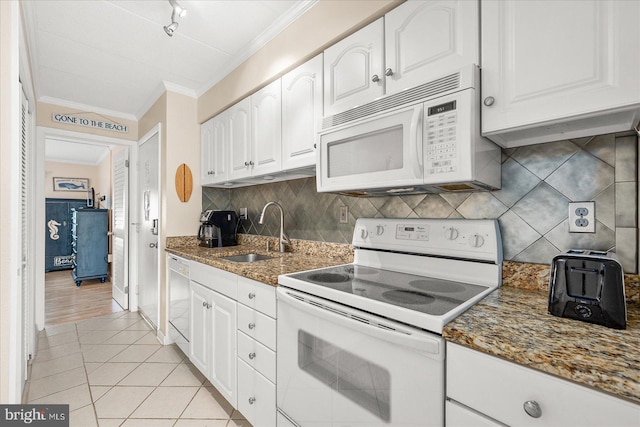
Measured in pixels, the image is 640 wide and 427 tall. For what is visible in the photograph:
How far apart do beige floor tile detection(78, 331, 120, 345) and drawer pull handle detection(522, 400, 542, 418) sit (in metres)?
3.33

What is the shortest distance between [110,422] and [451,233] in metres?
2.14

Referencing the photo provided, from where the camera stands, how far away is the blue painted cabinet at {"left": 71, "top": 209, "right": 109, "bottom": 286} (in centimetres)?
494

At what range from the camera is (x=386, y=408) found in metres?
0.95

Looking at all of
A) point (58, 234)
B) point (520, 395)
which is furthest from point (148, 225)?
point (58, 234)

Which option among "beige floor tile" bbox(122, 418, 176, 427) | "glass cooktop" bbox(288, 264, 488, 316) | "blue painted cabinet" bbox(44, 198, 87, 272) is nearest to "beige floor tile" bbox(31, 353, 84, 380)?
"beige floor tile" bbox(122, 418, 176, 427)

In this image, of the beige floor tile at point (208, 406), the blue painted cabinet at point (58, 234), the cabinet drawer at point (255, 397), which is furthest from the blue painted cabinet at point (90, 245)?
the cabinet drawer at point (255, 397)

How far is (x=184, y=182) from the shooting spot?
2807mm

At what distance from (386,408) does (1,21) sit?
2025 millimetres

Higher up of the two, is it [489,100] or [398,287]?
[489,100]

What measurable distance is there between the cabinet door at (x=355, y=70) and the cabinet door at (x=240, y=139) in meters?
0.86

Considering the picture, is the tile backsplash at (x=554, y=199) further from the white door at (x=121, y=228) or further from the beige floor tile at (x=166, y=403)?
the white door at (x=121, y=228)

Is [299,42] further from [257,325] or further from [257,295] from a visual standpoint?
[257,325]

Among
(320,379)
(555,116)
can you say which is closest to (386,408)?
(320,379)

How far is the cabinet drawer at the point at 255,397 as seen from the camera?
143 cm
